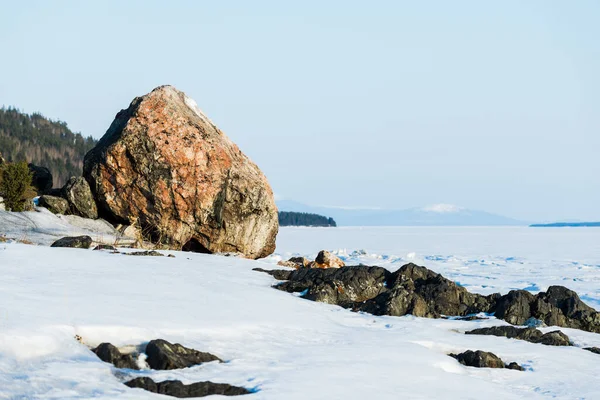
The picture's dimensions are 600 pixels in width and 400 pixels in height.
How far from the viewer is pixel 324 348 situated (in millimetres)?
7535

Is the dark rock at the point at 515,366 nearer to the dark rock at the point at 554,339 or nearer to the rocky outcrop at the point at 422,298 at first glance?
the dark rock at the point at 554,339

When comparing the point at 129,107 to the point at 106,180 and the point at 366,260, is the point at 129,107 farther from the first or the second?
the point at 366,260

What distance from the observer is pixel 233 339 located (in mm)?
7492

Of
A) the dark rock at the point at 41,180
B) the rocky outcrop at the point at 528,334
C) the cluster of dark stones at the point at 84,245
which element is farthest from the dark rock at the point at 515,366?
the dark rock at the point at 41,180

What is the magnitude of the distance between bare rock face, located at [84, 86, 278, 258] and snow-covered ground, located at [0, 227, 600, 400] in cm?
519

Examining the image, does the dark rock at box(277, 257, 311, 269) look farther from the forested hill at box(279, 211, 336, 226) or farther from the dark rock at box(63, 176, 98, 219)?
the forested hill at box(279, 211, 336, 226)

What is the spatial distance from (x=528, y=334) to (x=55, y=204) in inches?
513

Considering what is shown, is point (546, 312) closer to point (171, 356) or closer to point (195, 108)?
point (171, 356)

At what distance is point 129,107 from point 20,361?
42.4 feet

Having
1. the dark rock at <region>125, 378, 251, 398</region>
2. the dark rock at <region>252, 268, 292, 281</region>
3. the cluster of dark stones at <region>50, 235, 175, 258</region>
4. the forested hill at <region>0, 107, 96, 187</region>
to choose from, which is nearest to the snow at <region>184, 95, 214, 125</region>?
the cluster of dark stones at <region>50, 235, 175, 258</region>

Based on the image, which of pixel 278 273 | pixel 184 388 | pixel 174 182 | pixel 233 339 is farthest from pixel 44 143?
pixel 184 388

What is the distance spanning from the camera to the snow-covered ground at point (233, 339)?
5.95 m

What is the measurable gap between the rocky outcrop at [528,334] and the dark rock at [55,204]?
39.8 ft

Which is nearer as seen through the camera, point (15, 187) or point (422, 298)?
point (422, 298)
